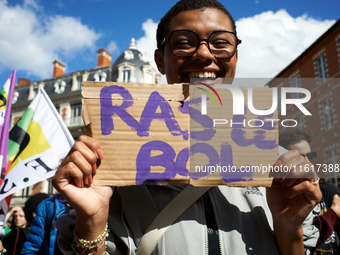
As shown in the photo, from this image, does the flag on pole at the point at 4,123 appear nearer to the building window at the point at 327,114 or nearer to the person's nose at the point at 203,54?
the person's nose at the point at 203,54

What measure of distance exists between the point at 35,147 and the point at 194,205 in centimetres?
293

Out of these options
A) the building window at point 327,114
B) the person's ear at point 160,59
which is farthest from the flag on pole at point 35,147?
the building window at point 327,114

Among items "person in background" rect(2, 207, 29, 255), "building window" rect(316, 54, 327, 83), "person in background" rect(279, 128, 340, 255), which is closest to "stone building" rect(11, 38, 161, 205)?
"building window" rect(316, 54, 327, 83)

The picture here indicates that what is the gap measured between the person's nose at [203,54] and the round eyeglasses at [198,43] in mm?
14

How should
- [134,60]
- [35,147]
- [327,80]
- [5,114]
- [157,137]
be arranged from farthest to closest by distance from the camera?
1. [134,60]
2. [327,80]
3. [35,147]
4. [5,114]
5. [157,137]

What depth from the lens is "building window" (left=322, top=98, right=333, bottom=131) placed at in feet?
74.2

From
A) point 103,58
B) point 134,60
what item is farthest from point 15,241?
point 103,58

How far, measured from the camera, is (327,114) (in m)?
23.1

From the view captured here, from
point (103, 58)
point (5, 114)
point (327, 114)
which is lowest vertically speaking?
point (5, 114)

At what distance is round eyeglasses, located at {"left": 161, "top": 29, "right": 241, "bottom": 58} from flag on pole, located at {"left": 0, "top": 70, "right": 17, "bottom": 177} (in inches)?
93.0

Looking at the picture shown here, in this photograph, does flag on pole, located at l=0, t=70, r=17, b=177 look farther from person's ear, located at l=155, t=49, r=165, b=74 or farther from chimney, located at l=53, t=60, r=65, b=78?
chimney, located at l=53, t=60, r=65, b=78

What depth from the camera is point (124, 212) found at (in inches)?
54.6

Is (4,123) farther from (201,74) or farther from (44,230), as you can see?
(201,74)

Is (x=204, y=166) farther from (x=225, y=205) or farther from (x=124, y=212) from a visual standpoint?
(x=124, y=212)
